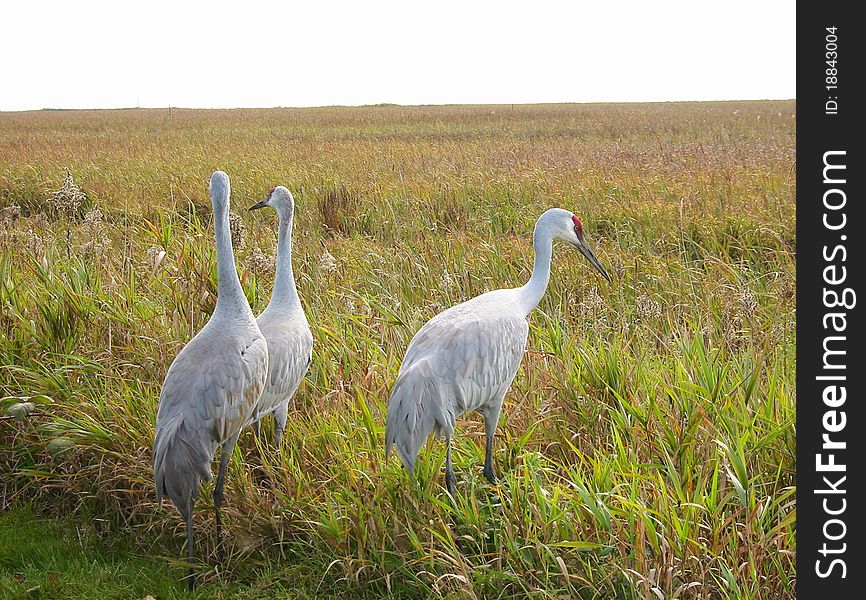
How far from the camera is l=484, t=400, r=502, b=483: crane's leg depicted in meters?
3.48

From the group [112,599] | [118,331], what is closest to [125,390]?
[118,331]

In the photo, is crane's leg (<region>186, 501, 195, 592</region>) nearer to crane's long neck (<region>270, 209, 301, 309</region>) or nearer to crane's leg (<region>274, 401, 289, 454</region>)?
crane's leg (<region>274, 401, 289, 454</region>)

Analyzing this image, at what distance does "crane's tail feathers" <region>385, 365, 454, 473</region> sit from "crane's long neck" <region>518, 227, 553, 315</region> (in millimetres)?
764

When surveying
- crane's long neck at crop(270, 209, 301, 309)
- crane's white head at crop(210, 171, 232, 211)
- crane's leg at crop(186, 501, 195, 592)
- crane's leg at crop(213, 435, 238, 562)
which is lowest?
crane's leg at crop(186, 501, 195, 592)

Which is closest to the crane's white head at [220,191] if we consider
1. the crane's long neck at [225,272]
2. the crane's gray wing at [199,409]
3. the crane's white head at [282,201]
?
the crane's long neck at [225,272]

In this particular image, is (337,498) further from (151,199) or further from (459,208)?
(151,199)

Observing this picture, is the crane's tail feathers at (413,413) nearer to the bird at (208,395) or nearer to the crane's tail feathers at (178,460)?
the bird at (208,395)

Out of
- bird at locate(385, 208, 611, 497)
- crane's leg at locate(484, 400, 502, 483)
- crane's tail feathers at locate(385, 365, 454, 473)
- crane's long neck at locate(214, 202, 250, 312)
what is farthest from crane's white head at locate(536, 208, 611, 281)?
crane's long neck at locate(214, 202, 250, 312)

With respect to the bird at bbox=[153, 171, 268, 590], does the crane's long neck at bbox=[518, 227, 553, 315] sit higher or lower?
higher

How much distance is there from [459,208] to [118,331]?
5632 millimetres

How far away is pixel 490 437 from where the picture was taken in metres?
3.53

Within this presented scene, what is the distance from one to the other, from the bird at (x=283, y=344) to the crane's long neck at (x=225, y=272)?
386mm

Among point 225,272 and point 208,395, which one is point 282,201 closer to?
point 225,272

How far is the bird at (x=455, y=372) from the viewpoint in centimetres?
317
